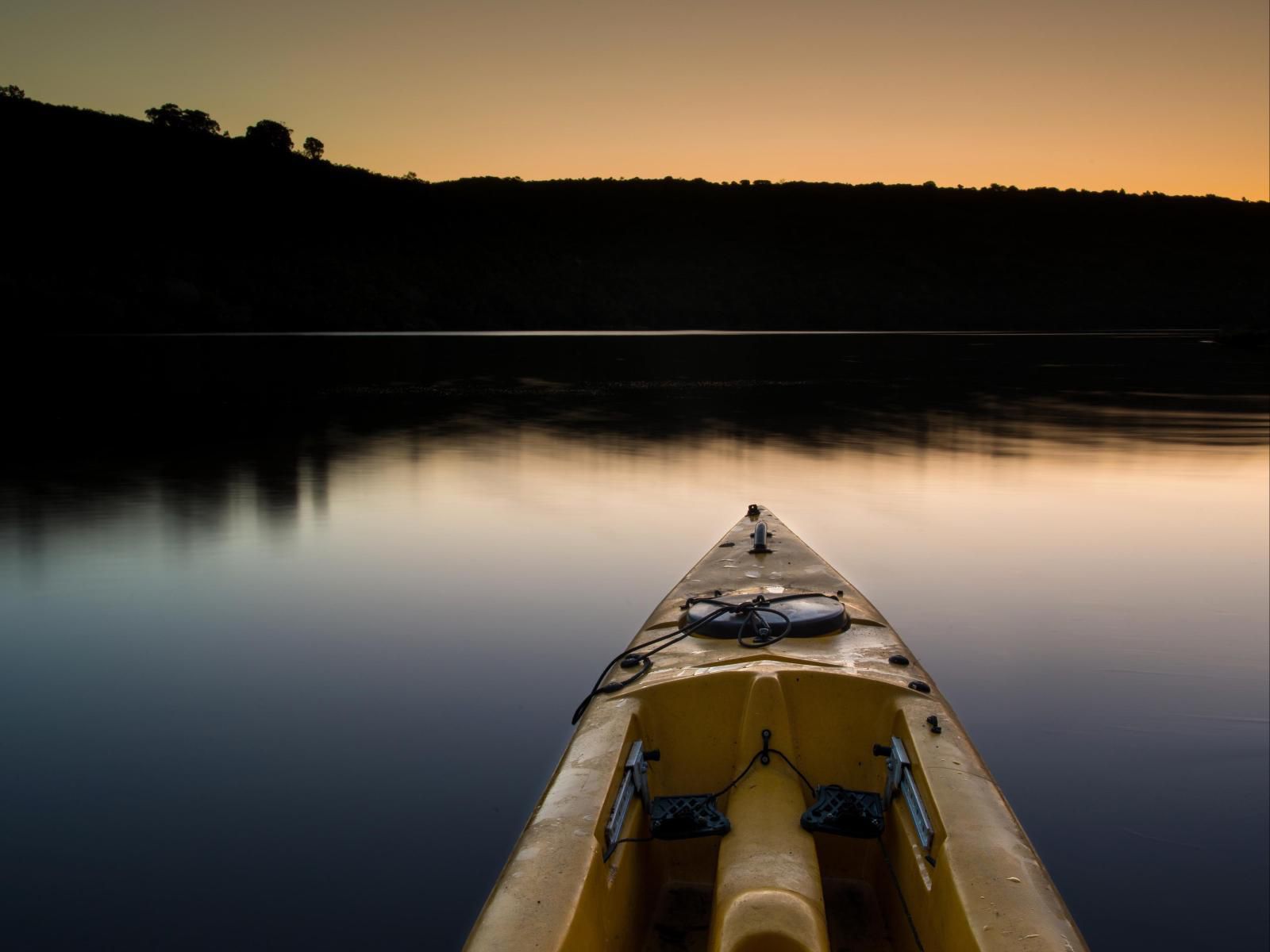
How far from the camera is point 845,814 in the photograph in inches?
138

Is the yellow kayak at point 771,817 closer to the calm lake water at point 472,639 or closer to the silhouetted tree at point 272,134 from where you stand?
the calm lake water at point 472,639

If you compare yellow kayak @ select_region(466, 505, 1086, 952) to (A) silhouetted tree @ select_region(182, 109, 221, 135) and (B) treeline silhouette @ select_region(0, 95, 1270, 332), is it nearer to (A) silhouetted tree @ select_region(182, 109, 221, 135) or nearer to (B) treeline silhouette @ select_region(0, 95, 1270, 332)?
(B) treeline silhouette @ select_region(0, 95, 1270, 332)

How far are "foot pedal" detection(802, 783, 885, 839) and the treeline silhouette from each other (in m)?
83.8

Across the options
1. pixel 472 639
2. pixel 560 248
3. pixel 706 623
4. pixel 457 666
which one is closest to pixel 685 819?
pixel 706 623

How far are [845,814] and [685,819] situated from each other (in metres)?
0.57

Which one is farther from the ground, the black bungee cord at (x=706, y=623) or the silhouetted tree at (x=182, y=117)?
the silhouetted tree at (x=182, y=117)

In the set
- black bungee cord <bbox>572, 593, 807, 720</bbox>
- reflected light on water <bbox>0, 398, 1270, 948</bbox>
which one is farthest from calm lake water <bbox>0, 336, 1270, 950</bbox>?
black bungee cord <bbox>572, 593, 807, 720</bbox>

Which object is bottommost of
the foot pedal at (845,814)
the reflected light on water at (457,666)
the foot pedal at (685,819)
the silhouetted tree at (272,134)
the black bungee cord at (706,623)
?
the reflected light on water at (457,666)

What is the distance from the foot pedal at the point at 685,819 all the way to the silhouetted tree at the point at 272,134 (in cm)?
11907

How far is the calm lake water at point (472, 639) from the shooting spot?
14.1 ft

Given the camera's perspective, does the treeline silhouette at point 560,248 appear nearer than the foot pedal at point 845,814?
No

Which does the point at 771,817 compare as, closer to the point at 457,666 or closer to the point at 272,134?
the point at 457,666

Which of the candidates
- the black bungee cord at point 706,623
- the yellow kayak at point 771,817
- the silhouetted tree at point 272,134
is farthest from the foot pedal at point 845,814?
the silhouetted tree at point 272,134

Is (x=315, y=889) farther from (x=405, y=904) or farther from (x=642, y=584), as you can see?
(x=642, y=584)
